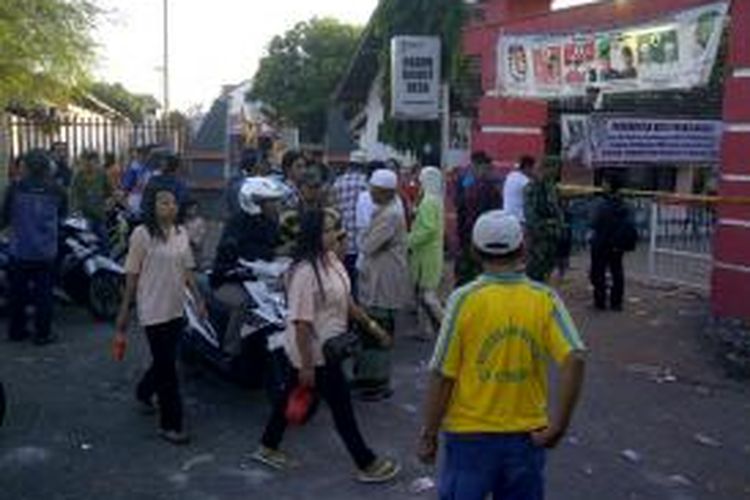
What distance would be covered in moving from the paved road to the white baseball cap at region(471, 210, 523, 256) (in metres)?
2.46

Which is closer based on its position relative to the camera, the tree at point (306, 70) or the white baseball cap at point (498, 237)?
the white baseball cap at point (498, 237)

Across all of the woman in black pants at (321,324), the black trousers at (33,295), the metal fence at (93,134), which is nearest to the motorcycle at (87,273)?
the black trousers at (33,295)

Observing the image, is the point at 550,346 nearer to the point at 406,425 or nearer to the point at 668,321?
the point at 406,425

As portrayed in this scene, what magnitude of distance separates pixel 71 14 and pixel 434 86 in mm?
13405

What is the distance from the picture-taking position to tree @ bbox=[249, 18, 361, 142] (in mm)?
44500

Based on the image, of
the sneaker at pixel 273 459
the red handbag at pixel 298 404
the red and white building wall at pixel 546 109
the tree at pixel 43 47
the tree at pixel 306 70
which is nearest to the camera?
the red handbag at pixel 298 404

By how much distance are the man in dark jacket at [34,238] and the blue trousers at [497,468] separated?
657cm

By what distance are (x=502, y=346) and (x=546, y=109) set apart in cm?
1201

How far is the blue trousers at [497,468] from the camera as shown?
4387mm

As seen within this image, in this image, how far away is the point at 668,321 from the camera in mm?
11852

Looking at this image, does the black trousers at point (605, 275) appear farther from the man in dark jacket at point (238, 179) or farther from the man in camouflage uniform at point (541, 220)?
the man in dark jacket at point (238, 179)

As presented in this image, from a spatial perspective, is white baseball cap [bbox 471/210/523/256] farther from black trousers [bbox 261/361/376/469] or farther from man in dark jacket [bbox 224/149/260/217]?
man in dark jacket [bbox 224/149/260/217]

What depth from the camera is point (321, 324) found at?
21.4 feet

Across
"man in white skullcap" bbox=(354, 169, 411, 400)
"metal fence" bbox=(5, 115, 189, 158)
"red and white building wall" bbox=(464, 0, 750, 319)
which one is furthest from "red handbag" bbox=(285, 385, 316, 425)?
"metal fence" bbox=(5, 115, 189, 158)
